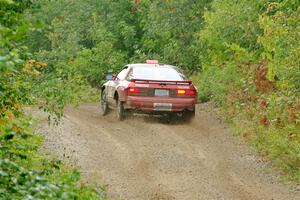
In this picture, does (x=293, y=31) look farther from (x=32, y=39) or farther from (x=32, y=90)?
(x=32, y=39)

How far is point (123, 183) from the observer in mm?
9953

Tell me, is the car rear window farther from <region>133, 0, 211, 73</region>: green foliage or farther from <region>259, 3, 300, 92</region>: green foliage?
<region>133, 0, 211, 73</region>: green foliage

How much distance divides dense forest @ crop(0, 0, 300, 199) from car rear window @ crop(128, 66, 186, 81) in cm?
174

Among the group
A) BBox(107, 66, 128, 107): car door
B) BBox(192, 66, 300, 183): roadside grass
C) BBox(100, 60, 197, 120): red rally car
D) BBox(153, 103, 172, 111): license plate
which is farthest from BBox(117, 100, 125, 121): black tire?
BBox(192, 66, 300, 183): roadside grass

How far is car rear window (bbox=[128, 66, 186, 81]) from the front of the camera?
16500 millimetres

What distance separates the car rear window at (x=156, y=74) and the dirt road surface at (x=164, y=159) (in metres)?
1.12

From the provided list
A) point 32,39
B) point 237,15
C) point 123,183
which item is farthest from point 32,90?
point 32,39

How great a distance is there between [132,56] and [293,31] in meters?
18.9

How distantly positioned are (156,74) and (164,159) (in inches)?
202

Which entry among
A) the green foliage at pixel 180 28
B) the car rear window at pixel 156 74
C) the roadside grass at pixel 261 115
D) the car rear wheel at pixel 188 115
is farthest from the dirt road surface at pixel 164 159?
the green foliage at pixel 180 28

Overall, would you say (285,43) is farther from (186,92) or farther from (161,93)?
(161,93)

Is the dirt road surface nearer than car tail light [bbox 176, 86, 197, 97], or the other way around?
the dirt road surface

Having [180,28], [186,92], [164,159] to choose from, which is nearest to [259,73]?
[186,92]

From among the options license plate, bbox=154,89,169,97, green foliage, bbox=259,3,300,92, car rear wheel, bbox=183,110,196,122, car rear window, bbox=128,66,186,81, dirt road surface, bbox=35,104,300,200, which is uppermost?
green foliage, bbox=259,3,300,92
